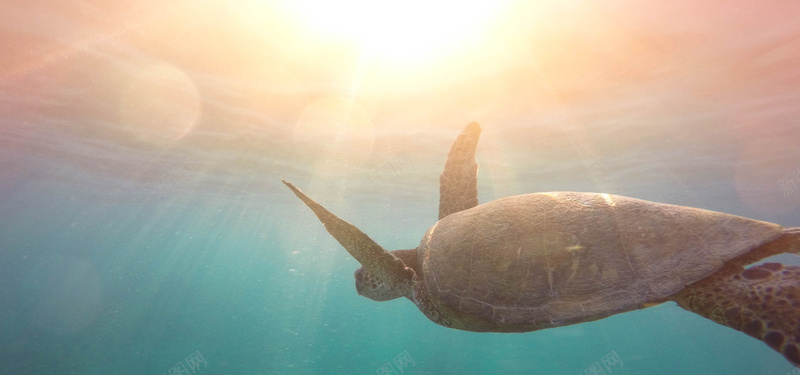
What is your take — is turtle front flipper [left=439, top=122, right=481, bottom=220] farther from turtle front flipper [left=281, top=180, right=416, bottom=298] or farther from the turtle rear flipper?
the turtle rear flipper

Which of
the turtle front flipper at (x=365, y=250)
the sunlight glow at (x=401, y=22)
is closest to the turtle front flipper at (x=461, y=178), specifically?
the turtle front flipper at (x=365, y=250)

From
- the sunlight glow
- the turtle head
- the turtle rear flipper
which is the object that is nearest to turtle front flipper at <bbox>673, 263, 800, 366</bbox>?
the turtle rear flipper

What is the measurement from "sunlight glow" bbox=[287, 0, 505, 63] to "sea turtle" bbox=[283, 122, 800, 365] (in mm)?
5530

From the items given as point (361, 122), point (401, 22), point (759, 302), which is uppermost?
point (401, 22)

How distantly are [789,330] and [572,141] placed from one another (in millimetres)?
13168

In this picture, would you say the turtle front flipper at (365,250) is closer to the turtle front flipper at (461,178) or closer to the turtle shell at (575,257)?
the turtle shell at (575,257)

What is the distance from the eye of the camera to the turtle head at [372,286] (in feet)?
12.4

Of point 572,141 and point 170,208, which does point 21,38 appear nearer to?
point 572,141

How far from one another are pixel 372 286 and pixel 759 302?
310 cm

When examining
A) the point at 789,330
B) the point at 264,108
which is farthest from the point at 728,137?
the point at 264,108

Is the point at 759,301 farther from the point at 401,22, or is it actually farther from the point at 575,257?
the point at 401,22

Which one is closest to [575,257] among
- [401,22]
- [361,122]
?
[401,22]

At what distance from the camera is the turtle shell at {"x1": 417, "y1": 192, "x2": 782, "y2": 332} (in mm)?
2166

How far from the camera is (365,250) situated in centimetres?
298
